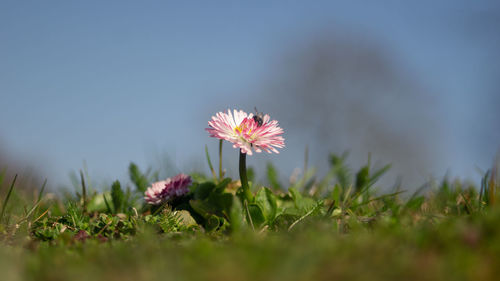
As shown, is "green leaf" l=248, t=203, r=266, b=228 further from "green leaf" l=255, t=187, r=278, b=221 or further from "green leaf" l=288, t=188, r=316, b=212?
"green leaf" l=288, t=188, r=316, b=212

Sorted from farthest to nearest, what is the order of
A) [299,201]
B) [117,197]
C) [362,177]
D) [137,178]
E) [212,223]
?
[137,178]
[362,177]
[117,197]
[299,201]
[212,223]

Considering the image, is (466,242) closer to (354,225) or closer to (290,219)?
(354,225)

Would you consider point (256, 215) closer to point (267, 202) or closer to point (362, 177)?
point (267, 202)

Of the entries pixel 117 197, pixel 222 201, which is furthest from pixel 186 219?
pixel 117 197

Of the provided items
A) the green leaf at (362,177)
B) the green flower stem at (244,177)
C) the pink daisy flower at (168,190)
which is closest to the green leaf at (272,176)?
the green leaf at (362,177)

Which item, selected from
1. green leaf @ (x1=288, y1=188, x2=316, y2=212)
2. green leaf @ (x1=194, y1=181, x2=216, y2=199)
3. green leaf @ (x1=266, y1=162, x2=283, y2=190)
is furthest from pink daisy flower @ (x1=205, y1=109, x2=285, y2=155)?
green leaf @ (x1=266, y1=162, x2=283, y2=190)

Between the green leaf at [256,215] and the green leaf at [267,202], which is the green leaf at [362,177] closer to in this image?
the green leaf at [267,202]

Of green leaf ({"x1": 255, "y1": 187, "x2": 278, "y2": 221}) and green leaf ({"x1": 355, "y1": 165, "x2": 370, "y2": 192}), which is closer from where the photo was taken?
green leaf ({"x1": 255, "y1": 187, "x2": 278, "y2": 221})
